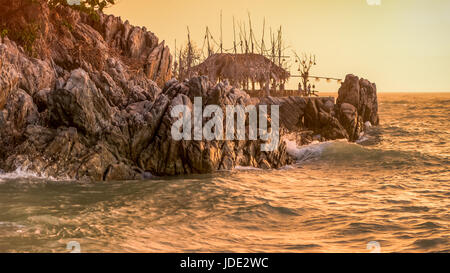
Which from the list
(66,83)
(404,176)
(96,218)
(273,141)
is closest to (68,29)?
(66,83)

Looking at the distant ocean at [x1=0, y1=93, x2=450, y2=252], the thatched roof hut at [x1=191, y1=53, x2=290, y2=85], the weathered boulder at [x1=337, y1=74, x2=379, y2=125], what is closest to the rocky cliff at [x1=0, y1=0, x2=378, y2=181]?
the distant ocean at [x1=0, y1=93, x2=450, y2=252]

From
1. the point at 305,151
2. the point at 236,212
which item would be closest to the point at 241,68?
the point at 305,151

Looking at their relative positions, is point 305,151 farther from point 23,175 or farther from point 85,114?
point 23,175

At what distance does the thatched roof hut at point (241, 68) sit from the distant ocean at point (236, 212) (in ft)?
69.2

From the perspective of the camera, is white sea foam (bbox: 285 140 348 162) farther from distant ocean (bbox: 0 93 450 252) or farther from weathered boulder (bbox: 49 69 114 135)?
weathered boulder (bbox: 49 69 114 135)

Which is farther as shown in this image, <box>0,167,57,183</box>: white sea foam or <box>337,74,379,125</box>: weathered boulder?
<box>337,74,379,125</box>: weathered boulder

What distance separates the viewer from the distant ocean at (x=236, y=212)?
860 cm

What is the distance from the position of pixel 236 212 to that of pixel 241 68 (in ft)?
93.9

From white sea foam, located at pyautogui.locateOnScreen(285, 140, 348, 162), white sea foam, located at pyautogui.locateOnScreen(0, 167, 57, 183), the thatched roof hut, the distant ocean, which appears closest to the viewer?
the distant ocean

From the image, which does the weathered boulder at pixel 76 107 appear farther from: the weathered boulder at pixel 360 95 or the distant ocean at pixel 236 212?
the weathered boulder at pixel 360 95

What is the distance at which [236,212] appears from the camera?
461 inches

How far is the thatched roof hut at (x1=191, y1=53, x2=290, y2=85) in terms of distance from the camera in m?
39.0

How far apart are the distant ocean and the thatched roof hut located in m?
21.1

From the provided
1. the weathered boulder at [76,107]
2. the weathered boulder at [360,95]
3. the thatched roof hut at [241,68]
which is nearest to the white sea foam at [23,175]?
the weathered boulder at [76,107]
